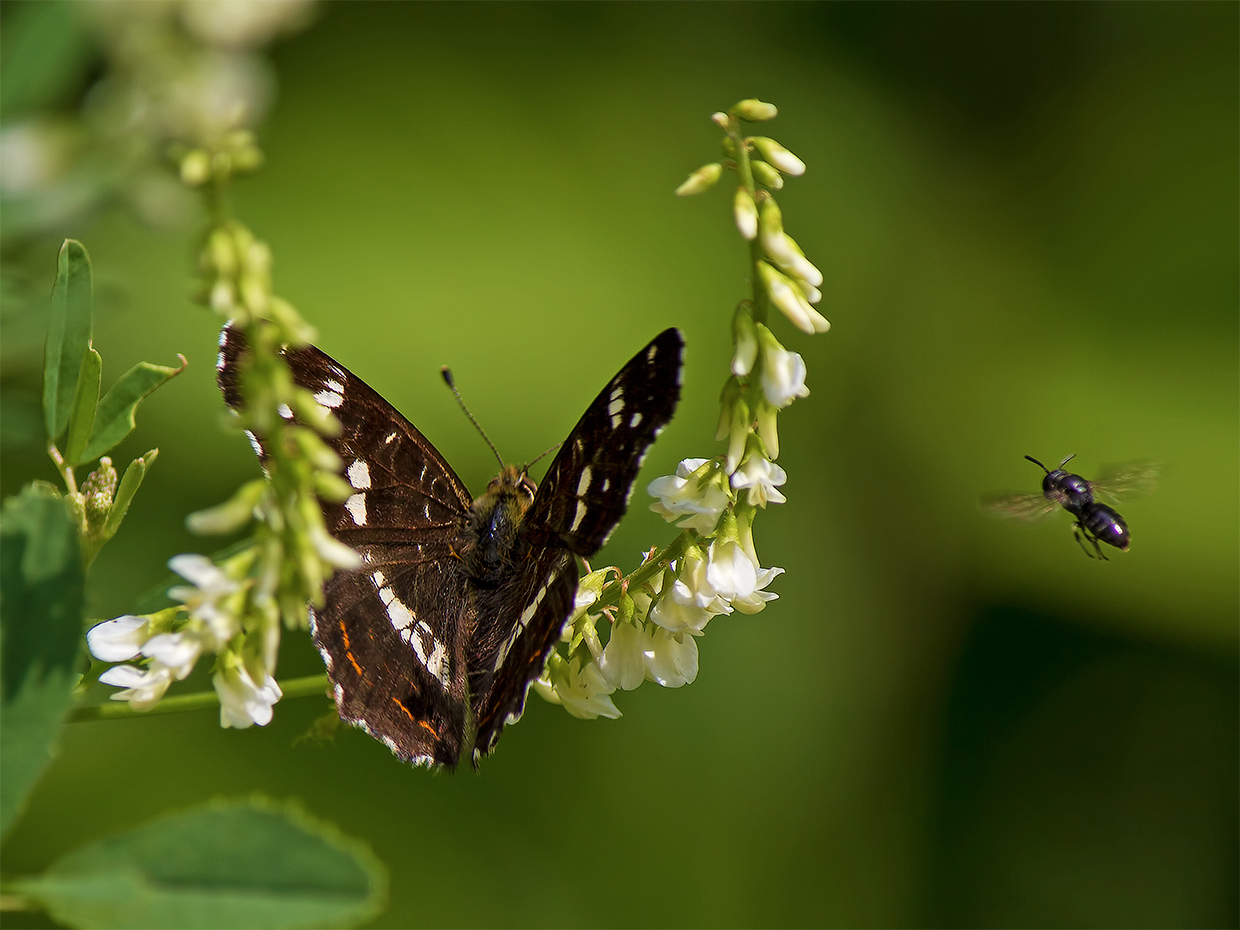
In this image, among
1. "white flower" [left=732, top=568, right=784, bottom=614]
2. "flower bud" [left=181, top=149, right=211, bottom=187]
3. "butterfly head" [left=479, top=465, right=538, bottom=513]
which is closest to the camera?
"flower bud" [left=181, top=149, right=211, bottom=187]

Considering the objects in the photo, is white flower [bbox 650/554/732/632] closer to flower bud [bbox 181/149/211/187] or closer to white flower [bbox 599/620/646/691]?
white flower [bbox 599/620/646/691]

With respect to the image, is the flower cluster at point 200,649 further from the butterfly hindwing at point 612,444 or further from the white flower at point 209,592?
the butterfly hindwing at point 612,444

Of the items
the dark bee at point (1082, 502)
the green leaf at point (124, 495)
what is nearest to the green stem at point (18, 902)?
the green leaf at point (124, 495)

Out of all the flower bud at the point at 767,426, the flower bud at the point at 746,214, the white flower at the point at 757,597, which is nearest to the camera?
the flower bud at the point at 746,214

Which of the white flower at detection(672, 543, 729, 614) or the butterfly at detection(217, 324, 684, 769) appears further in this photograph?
the butterfly at detection(217, 324, 684, 769)

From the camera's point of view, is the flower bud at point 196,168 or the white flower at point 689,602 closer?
the flower bud at point 196,168

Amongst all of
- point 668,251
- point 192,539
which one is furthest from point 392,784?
point 668,251

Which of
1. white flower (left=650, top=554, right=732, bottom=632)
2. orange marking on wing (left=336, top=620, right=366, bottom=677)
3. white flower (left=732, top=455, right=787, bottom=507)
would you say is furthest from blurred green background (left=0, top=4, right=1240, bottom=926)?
white flower (left=732, top=455, right=787, bottom=507)
